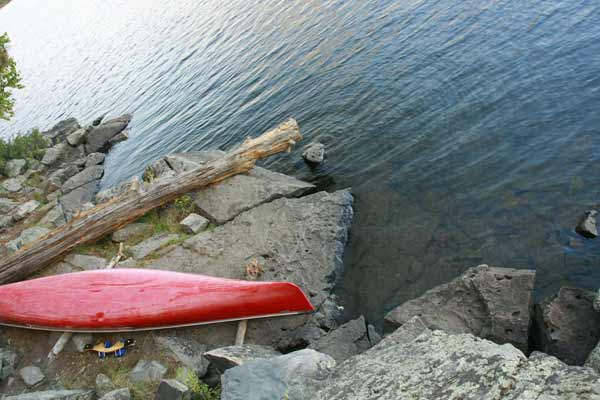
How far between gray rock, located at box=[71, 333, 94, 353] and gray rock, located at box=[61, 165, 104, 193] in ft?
34.9

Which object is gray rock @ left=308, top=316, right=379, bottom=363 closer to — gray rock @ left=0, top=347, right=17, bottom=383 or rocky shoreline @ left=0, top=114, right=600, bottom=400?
rocky shoreline @ left=0, top=114, right=600, bottom=400

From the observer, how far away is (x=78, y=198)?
15.7 metres

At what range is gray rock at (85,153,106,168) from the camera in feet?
63.5

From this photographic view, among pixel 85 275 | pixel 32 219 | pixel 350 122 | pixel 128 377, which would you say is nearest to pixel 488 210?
pixel 350 122

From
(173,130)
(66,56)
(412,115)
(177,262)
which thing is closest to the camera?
(177,262)

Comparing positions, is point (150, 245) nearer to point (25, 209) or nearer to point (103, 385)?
point (103, 385)

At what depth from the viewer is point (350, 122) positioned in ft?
43.1

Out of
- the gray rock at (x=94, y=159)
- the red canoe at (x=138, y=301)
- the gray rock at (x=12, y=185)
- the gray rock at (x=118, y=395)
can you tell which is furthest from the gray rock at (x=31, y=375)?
the gray rock at (x=94, y=159)

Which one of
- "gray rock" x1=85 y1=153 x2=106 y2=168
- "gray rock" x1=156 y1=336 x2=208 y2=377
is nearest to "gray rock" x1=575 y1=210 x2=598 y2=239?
"gray rock" x1=156 y1=336 x2=208 y2=377

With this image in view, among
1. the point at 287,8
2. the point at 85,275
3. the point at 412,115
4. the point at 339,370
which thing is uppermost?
the point at 287,8

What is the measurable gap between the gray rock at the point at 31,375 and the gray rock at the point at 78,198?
23.3ft

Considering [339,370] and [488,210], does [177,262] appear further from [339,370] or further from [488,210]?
[488,210]

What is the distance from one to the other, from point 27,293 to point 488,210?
950cm

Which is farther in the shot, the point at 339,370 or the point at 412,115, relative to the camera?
the point at 412,115
